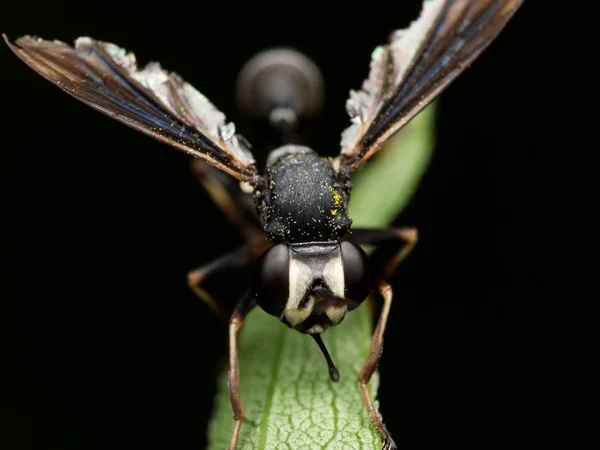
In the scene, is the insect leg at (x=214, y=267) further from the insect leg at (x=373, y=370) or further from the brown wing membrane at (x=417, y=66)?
the insect leg at (x=373, y=370)

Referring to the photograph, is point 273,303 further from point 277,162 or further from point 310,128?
point 310,128

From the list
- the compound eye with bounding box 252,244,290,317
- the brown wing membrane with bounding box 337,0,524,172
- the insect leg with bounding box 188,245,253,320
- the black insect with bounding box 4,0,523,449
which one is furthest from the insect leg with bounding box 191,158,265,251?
the compound eye with bounding box 252,244,290,317

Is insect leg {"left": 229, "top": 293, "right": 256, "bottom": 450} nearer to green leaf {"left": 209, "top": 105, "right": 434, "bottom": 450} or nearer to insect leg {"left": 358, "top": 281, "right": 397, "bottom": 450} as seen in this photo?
green leaf {"left": 209, "top": 105, "right": 434, "bottom": 450}

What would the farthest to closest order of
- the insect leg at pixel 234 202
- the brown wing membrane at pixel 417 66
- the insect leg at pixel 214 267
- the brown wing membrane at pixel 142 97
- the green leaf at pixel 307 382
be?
the insect leg at pixel 234 202, the insect leg at pixel 214 267, the brown wing membrane at pixel 417 66, the brown wing membrane at pixel 142 97, the green leaf at pixel 307 382

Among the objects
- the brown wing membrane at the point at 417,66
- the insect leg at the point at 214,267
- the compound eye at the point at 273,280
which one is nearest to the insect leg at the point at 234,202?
the insect leg at the point at 214,267

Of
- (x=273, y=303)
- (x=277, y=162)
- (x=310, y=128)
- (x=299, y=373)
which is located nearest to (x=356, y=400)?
(x=299, y=373)

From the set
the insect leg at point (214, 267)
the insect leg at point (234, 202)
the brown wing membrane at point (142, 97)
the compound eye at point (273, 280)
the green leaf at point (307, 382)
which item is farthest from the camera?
the insect leg at point (234, 202)

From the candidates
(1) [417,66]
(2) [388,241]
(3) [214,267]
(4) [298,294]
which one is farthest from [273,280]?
(1) [417,66]
